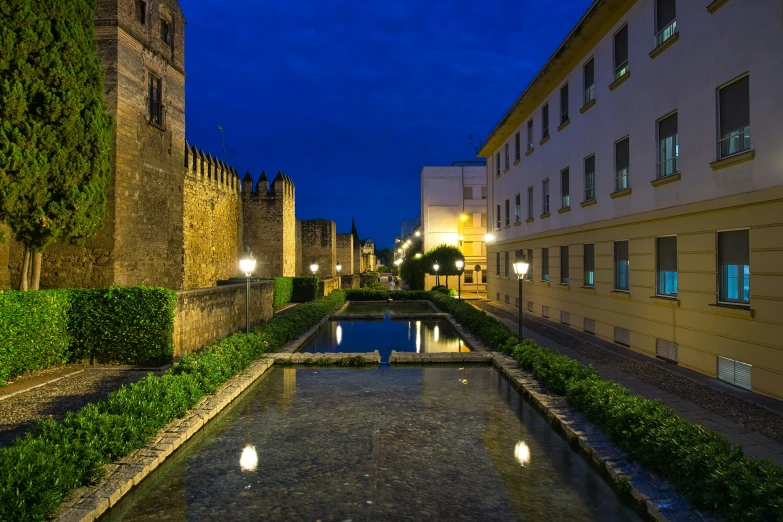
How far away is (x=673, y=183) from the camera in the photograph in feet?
33.9

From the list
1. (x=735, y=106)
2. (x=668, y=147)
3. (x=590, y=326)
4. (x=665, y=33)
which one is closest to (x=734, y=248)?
(x=735, y=106)

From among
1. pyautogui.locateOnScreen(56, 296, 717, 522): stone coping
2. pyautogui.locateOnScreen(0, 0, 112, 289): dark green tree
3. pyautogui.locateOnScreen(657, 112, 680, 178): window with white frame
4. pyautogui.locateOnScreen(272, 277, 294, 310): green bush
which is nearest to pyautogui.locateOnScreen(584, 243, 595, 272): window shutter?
pyautogui.locateOnScreen(657, 112, 680, 178): window with white frame

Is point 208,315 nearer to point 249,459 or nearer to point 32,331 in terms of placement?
point 32,331

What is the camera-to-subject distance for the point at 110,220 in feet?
43.9

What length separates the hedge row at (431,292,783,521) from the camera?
3.84 metres

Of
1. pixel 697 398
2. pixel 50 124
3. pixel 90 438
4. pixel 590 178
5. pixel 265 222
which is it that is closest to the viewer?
pixel 90 438

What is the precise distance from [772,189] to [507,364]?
5462 millimetres

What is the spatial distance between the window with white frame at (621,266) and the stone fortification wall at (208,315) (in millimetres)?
10239

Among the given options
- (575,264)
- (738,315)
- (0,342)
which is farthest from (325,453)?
(575,264)

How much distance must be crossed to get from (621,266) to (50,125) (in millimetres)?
13584

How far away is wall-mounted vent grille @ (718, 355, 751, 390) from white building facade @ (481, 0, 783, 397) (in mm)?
24

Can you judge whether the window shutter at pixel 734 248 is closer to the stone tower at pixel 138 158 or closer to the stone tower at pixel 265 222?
the stone tower at pixel 138 158

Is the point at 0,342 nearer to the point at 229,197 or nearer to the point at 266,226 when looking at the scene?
the point at 229,197

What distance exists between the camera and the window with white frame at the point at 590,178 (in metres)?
14.7
